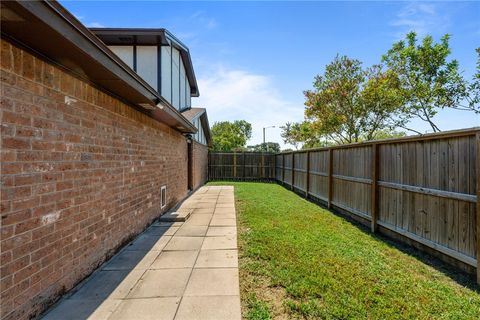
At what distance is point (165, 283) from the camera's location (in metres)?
3.06

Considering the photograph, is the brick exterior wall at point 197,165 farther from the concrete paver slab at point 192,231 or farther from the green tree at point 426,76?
the green tree at point 426,76

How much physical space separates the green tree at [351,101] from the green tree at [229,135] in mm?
19211

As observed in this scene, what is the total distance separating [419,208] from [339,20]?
6.98 meters

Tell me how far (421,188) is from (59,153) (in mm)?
4836

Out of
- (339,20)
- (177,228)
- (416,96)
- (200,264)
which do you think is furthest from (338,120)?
(200,264)

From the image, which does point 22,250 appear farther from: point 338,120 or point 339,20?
point 338,120

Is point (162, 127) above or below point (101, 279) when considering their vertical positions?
above

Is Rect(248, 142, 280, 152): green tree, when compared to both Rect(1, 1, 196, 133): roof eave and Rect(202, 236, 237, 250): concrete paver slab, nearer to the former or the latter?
Rect(202, 236, 237, 250): concrete paver slab

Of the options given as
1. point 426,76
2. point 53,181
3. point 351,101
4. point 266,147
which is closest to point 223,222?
point 53,181

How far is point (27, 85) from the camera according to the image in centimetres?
221

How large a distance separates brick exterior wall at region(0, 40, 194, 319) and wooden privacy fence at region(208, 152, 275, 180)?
13.5m

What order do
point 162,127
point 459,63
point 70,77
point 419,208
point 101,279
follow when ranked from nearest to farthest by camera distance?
point 70,77
point 101,279
point 419,208
point 162,127
point 459,63

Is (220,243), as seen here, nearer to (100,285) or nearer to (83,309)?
(100,285)

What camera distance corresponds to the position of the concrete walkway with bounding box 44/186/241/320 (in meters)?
2.46
